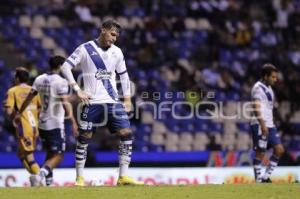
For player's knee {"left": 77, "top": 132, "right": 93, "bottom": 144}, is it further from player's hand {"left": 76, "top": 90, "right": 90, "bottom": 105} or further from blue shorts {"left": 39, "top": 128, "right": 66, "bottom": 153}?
blue shorts {"left": 39, "top": 128, "right": 66, "bottom": 153}

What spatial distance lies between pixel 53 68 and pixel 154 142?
24.7ft

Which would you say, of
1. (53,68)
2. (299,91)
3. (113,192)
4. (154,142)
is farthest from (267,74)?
(299,91)

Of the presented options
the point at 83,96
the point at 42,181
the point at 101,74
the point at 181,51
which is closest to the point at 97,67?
the point at 101,74

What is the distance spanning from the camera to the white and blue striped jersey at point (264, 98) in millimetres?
14625

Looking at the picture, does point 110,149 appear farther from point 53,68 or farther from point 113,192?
point 113,192

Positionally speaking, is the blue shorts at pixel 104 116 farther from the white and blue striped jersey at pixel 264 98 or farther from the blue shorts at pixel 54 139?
the white and blue striped jersey at pixel 264 98

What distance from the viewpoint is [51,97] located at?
1412 cm

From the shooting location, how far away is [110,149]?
65.0ft

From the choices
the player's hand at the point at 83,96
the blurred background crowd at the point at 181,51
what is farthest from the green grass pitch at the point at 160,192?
the blurred background crowd at the point at 181,51

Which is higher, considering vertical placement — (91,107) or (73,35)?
(73,35)

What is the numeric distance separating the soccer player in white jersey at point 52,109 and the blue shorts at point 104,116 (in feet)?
8.34

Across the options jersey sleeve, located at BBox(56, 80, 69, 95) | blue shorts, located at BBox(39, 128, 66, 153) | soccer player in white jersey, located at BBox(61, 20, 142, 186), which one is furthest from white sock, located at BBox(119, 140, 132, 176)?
blue shorts, located at BBox(39, 128, 66, 153)

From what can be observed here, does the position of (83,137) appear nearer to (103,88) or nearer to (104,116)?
(104,116)

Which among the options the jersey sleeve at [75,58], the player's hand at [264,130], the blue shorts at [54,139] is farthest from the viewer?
the player's hand at [264,130]
